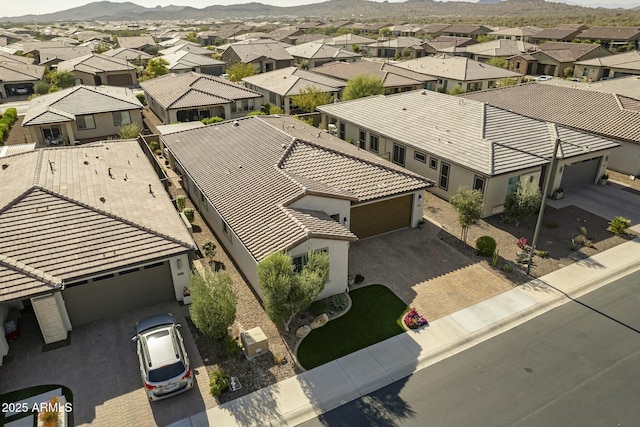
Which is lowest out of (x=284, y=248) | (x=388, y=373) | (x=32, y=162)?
(x=388, y=373)

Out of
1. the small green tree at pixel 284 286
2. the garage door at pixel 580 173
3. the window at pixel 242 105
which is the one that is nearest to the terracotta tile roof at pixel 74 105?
the window at pixel 242 105

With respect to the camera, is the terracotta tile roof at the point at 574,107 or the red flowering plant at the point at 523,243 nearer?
the red flowering plant at the point at 523,243

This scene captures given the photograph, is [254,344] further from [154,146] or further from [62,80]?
[62,80]

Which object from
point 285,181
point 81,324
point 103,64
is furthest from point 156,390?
point 103,64

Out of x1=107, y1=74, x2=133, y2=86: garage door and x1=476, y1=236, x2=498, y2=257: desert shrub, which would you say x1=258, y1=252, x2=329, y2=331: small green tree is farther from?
x1=107, y1=74, x2=133, y2=86: garage door

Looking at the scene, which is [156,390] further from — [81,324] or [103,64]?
[103,64]

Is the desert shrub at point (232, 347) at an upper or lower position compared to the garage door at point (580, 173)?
lower

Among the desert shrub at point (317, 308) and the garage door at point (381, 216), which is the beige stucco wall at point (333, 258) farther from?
the garage door at point (381, 216)
